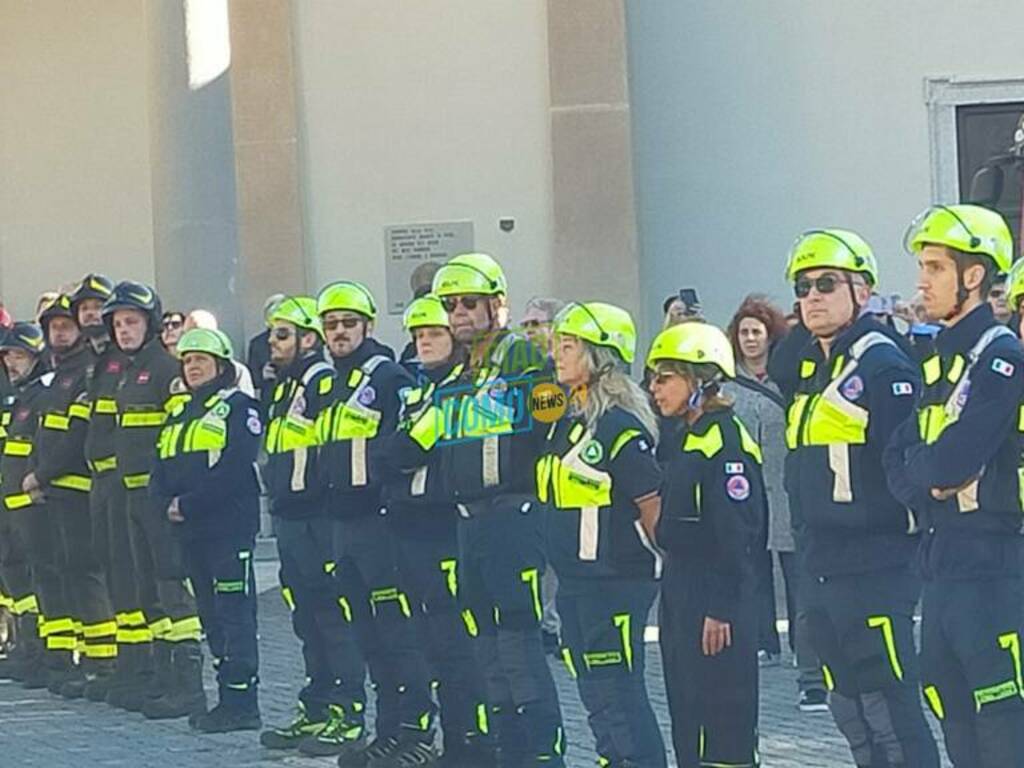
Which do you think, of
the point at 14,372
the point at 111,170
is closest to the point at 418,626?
the point at 14,372

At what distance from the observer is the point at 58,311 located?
39.9ft

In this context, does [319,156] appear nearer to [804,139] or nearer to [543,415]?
[804,139]

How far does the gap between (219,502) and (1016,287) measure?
4.84 m

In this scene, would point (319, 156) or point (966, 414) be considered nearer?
point (966, 414)

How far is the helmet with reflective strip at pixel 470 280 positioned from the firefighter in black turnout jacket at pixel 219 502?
2106mm

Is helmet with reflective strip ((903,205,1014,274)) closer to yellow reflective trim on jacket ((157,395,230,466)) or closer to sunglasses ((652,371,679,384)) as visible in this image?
sunglasses ((652,371,679,384))

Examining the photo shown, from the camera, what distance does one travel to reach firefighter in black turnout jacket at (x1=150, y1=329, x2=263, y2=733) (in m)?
10.5

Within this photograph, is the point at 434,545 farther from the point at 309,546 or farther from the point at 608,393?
the point at 608,393

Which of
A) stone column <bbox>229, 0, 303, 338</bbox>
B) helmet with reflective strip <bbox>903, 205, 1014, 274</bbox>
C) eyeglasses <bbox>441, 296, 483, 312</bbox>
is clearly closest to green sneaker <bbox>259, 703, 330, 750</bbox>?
eyeglasses <bbox>441, 296, 483, 312</bbox>

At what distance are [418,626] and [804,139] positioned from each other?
463 inches

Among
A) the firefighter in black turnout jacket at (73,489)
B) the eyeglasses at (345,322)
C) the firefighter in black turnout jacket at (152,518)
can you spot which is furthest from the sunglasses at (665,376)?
the firefighter in black turnout jacket at (73,489)

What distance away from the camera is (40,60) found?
21484 mm

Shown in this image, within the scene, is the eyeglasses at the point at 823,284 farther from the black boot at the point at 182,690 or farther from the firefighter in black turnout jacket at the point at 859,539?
the black boot at the point at 182,690

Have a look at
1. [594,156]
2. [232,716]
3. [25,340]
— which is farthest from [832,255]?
[594,156]
